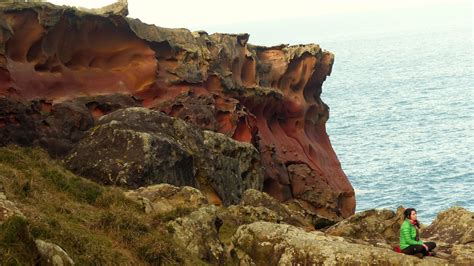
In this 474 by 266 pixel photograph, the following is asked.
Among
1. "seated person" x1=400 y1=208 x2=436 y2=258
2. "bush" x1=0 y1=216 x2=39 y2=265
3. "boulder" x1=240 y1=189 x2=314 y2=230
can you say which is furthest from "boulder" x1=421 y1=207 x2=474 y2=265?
"bush" x1=0 y1=216 x2=39 y2=265

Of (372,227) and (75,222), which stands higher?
(75,222)

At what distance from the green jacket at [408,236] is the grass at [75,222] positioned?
6.80 meters

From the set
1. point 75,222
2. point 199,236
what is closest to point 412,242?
point 199,236

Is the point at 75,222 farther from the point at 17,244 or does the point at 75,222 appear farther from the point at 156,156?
the point at 156,156

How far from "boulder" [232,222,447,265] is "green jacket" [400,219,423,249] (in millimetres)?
755

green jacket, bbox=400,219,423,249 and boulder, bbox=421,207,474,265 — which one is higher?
green jacket, bbox=400,219,423,249

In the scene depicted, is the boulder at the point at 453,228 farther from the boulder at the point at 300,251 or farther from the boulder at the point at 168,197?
the boulder at the point at 168,197

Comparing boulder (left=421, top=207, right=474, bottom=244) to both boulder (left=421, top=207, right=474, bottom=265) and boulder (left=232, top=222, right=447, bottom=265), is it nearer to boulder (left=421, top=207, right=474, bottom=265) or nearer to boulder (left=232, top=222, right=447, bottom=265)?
boulder (left=421, top=207, right=474, bottom=265)

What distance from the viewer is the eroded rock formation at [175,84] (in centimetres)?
3553

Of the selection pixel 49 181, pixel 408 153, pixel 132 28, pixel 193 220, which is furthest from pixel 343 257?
pixel 408 153

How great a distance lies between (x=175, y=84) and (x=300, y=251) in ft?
82.3

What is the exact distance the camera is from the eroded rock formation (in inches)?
1399

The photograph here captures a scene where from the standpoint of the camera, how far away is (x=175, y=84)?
144 ft

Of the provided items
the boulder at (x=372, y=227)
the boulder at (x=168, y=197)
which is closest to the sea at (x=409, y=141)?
the boulder at (x=372, y=227)
